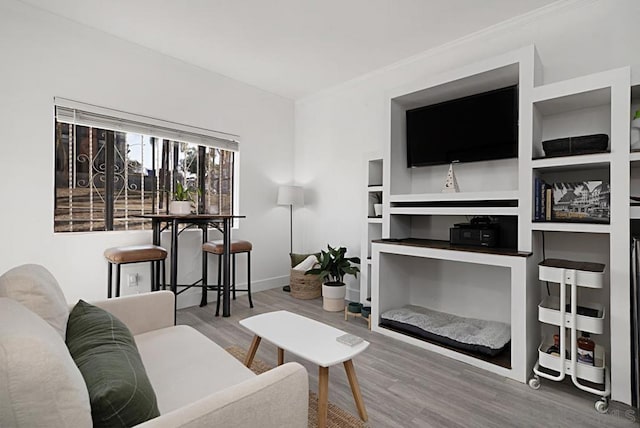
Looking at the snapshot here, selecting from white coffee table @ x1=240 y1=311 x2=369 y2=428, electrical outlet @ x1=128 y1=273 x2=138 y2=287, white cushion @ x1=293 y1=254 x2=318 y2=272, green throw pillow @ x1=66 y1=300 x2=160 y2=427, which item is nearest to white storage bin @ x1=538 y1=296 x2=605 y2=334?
white coffee table @ x1=240 y1=311 x2=369 y2=428

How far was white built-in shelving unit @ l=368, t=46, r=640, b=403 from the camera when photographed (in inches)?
71.6

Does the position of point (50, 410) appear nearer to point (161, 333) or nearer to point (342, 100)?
point (161, 333)

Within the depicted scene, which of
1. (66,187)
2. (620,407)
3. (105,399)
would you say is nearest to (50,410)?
(105,399)

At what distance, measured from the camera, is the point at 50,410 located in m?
0.64

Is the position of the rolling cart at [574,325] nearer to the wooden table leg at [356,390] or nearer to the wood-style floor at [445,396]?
the wood-style floor at [445,396]

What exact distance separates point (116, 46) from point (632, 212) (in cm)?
418

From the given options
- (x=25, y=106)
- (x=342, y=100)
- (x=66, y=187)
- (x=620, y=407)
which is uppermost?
(x=342, y=100)

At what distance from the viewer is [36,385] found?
64 cm

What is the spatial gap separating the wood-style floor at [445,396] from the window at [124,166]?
1750 millimetres

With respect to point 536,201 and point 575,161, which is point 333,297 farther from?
point 575,161

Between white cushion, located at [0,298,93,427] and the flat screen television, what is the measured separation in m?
2.87

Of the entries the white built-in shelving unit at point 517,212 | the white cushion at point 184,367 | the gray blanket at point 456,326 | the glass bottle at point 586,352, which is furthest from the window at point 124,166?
the glass bottle at point 586,352

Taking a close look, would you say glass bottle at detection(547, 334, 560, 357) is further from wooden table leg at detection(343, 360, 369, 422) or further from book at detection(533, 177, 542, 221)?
wooden table leg at detection(343, 360, 369, 422)

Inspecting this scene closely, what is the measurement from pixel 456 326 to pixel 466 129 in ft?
5.44
